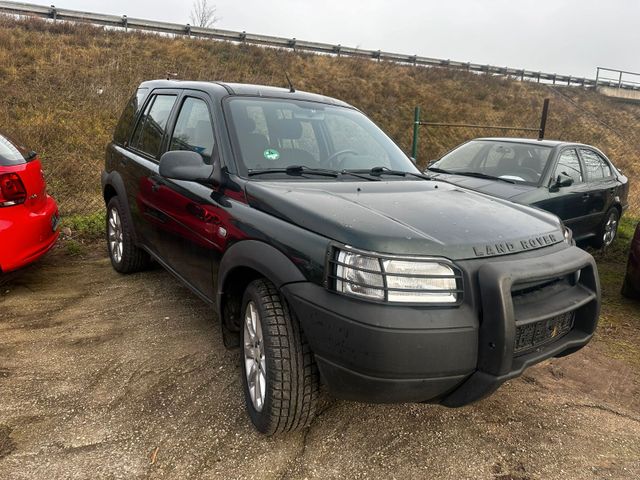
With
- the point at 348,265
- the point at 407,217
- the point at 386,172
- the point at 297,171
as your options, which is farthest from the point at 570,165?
the point at 348,265

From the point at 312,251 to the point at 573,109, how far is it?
28.3m

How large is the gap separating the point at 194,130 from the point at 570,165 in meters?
5.17

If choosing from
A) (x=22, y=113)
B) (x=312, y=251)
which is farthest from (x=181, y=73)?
(x=312, y=251)

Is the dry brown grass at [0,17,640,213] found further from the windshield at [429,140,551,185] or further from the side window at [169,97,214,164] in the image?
the windshield at [429,140,551,185]

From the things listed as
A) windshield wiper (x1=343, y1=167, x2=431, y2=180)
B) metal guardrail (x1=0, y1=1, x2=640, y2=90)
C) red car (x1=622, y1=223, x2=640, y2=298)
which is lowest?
red car (x1=622, y1=223, x2=640, y2=298)

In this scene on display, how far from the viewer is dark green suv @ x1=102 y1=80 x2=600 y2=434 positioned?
2000 mm

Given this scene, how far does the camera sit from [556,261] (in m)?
2.29

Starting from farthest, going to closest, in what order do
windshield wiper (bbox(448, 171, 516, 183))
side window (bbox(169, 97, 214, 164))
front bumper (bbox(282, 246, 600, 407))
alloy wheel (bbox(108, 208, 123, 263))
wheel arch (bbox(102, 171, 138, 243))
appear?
1. windshield wiper (bbox(448, 171, 516, 183))
2. alloy wheel (bbox(108, 208, 123, 263))
3. wheel arch (bbox(102, 171, 138, 243))
4. side window (bbox(169, 97, 214, 164))
5. front bumper (bbox(282, 246, 600, 407))

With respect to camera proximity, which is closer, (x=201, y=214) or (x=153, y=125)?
(x=201, y=214)

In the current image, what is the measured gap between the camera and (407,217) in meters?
2.34

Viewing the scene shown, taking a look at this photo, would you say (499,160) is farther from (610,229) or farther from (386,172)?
(386,172)

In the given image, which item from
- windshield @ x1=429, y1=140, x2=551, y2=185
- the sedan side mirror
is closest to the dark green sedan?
windshield @ x1=429, y1=140, x2=551, y2=185

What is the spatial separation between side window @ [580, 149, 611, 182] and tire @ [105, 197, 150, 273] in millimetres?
5898

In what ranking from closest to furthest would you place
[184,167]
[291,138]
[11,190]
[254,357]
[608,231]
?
[254,357] → [184,167] → [291,138] → [11,190] → [608,231]
